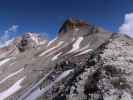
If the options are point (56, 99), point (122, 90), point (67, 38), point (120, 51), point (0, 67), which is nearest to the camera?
point (122, 90)

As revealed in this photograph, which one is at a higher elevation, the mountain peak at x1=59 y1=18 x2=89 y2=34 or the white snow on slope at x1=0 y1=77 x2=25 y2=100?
the mountain peak at x1=59 y1=18 x2=89 y2=34

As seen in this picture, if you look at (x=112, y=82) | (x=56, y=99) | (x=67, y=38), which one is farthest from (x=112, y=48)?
(x=67, y=38)

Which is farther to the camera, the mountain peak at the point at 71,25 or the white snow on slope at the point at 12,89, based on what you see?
Answer: the mountain peak at the point at 71,25

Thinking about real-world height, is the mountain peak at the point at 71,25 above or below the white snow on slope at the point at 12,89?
above

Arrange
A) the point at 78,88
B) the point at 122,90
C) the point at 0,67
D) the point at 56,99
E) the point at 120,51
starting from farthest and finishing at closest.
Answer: the point at 0,67 < the point at 120,51 < the point at 56,99 < the point at 78,88 < the point at 122,90

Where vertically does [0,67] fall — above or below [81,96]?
above

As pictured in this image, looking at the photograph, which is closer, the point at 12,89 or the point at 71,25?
the point at 12,89

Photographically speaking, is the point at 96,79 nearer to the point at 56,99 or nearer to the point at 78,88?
the point at 78,88

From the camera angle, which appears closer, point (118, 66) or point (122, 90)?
point (122, 90)

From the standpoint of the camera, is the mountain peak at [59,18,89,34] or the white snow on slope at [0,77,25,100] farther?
the mountain peak at [59,18,89,34]

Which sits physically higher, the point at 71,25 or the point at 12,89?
the point at 71,25

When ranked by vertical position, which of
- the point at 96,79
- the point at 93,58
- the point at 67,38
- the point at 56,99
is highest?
the point at 67,38

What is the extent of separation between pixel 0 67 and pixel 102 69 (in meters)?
45.0

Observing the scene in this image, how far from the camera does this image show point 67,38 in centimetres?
6969
